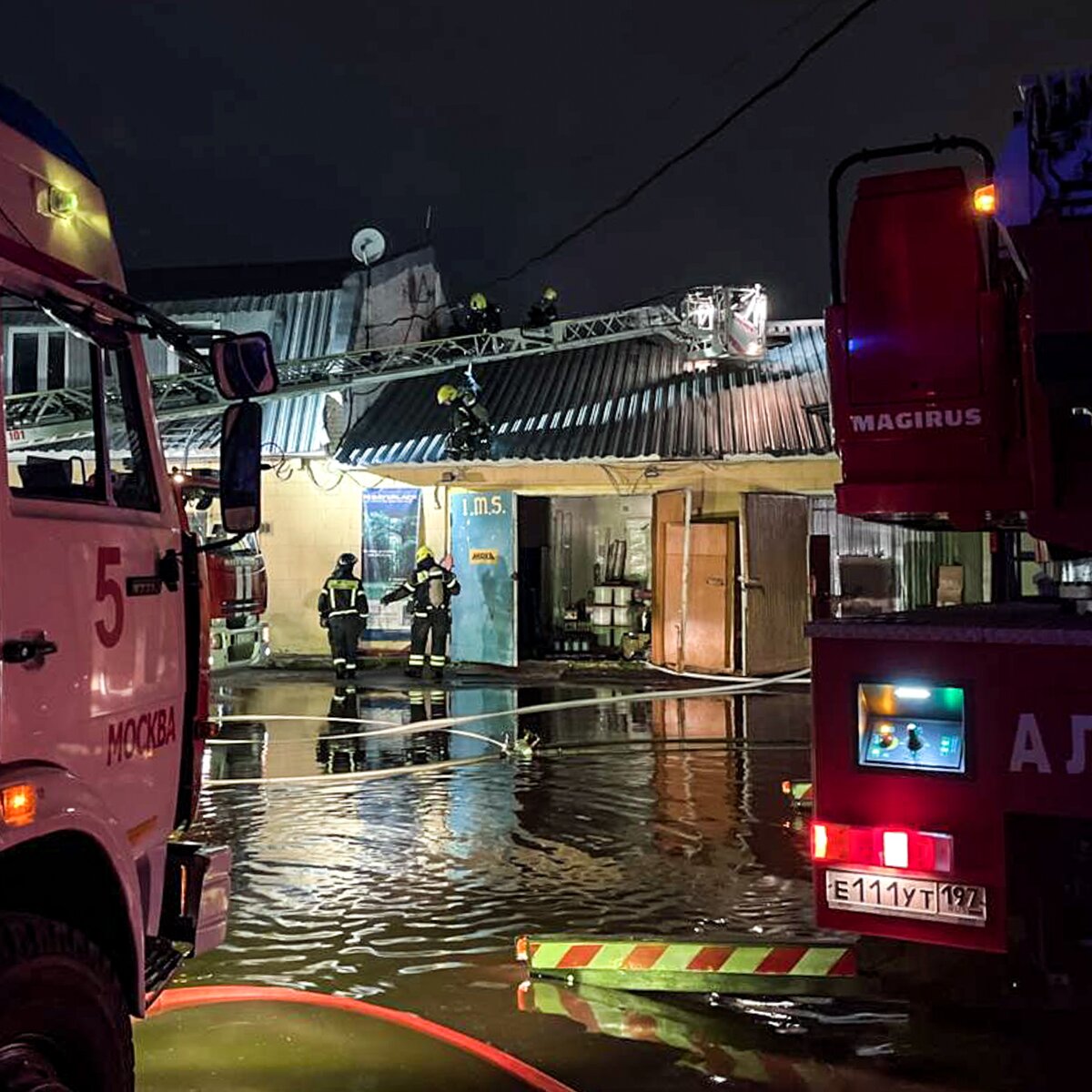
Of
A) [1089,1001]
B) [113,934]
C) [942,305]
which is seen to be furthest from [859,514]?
[113,934]

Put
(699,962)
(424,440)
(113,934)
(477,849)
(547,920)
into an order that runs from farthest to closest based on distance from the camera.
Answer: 1. (424,440)
2. (477,849)
3. (547,920)
4. (699,962)
5. (113,934)

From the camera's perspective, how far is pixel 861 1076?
4051 mm

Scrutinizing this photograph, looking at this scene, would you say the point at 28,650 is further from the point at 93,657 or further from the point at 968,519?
the point at 968,519

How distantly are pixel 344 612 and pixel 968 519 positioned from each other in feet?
38.3

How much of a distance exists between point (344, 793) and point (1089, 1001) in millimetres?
5947

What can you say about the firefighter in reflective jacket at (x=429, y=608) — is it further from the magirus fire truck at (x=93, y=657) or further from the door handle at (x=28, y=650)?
the door handle at (x=28, y=650)

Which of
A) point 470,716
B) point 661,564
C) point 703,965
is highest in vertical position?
point 661,564

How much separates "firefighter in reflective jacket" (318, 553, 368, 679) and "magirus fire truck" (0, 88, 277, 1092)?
11429 millimetres

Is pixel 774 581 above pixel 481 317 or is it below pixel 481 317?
below

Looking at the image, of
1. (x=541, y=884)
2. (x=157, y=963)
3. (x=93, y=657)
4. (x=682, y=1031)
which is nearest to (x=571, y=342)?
(x=541, y=884)

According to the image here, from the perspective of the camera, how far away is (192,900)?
11.4ft

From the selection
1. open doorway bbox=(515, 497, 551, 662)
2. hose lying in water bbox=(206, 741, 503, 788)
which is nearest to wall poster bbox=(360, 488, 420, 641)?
open doorway bbox=(515, 497, 551, 662)

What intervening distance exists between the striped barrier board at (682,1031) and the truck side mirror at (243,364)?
2660 mm

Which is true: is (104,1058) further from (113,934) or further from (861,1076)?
(861,1076)
